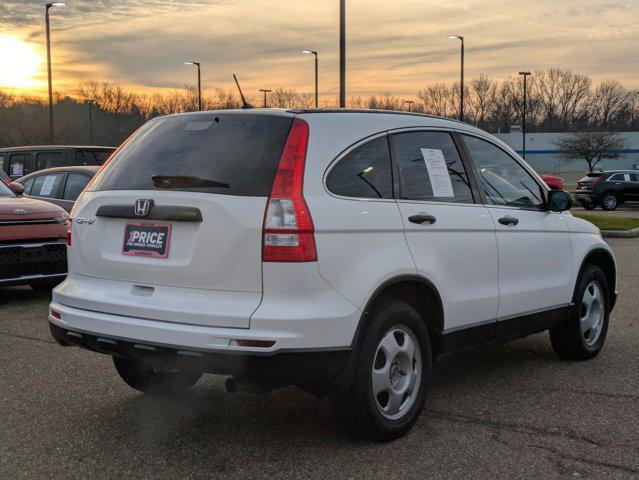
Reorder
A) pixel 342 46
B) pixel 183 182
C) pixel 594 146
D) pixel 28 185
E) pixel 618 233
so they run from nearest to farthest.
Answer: pixel 183 182 < pixel 28 185 < pixel 618 233 < pixel 342 46 < pixel 594 146

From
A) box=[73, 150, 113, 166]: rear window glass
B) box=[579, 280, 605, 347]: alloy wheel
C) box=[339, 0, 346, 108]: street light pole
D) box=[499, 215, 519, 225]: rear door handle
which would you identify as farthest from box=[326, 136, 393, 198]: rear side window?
box=[339, 0, 346, 108]: street light pole

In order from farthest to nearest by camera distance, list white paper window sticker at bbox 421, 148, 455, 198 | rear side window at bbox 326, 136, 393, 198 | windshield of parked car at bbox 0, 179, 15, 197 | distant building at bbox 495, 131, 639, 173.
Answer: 1. distant building at bbox 495, 131, 639, 173
2. windshield of parked car at bbox 0, 179, 15, 197
3. white paper window sticker at bbox 421, 148, 455, 198
4. rear side window at bbox 326, 136, 393, 198

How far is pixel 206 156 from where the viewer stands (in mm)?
4008

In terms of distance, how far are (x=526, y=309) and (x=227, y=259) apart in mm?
2424

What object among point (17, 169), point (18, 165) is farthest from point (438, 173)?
point (17, 169)

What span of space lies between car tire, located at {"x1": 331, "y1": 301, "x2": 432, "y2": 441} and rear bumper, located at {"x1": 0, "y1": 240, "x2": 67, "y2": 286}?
551 cm

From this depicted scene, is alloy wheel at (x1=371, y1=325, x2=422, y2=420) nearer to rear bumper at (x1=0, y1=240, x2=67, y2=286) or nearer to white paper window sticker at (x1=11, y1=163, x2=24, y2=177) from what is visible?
rear bumper at (x1=0, y1=240, x2=67, y2=286)

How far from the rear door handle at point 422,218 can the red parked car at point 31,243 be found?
5561mm

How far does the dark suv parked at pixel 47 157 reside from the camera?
1548 cm

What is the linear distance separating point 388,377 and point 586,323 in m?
2.59

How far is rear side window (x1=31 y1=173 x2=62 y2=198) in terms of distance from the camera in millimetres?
11797

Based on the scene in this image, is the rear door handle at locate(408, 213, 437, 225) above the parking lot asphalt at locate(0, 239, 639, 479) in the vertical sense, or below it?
above

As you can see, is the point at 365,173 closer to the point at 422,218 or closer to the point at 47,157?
the point at 422,218

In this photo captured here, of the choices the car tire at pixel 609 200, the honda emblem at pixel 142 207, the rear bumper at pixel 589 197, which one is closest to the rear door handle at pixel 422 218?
the honda emblem at pixel 142 207
